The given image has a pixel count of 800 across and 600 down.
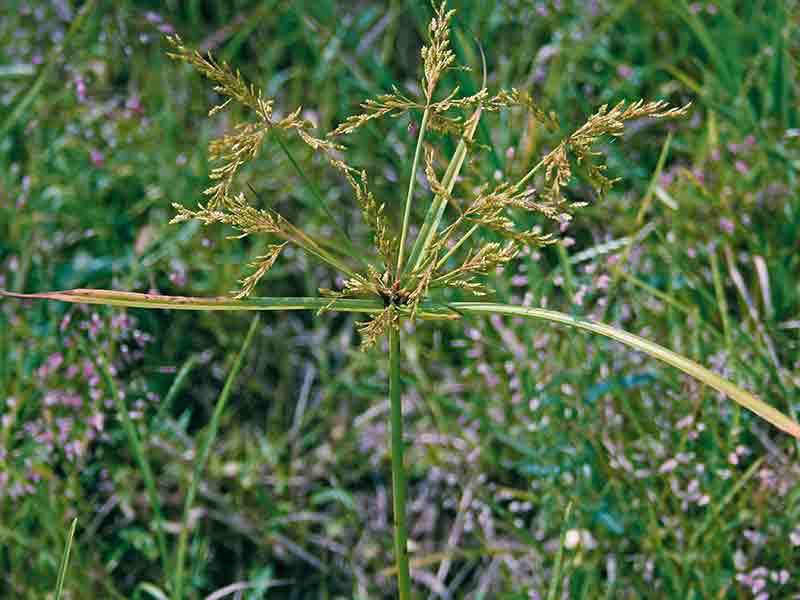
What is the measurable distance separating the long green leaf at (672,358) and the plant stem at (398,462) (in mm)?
90

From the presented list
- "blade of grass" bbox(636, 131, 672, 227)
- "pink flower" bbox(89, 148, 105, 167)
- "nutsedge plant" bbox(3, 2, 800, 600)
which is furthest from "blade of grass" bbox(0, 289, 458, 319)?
"pink flower" bbox(89, 148, 105, 167)

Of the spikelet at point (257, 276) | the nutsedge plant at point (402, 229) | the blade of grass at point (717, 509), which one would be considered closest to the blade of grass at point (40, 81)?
the nutsedge plant at point (402, 229)

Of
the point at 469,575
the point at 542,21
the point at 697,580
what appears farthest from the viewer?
the point at 542,21

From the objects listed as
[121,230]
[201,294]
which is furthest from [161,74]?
[201,294]

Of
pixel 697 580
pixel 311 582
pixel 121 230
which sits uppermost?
pixel 121 230

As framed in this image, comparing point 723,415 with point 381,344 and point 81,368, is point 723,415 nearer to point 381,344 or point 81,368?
point 381,344

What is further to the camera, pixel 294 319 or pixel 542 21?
pixel 542 21

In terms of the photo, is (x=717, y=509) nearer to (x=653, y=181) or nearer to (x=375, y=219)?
(x=653, y=181)

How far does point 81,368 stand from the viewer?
1.87 meters

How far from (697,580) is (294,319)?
1.20 meters

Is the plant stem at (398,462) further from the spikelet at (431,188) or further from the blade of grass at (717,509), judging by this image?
the blade of grass at (717,509)

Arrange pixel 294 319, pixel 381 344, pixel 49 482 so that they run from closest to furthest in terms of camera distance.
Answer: pixel 49 482 < pixel 381 344 < pixel 294 319

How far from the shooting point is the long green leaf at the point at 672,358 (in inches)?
36.1

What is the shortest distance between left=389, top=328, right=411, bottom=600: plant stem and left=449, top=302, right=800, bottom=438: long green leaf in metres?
0.09
